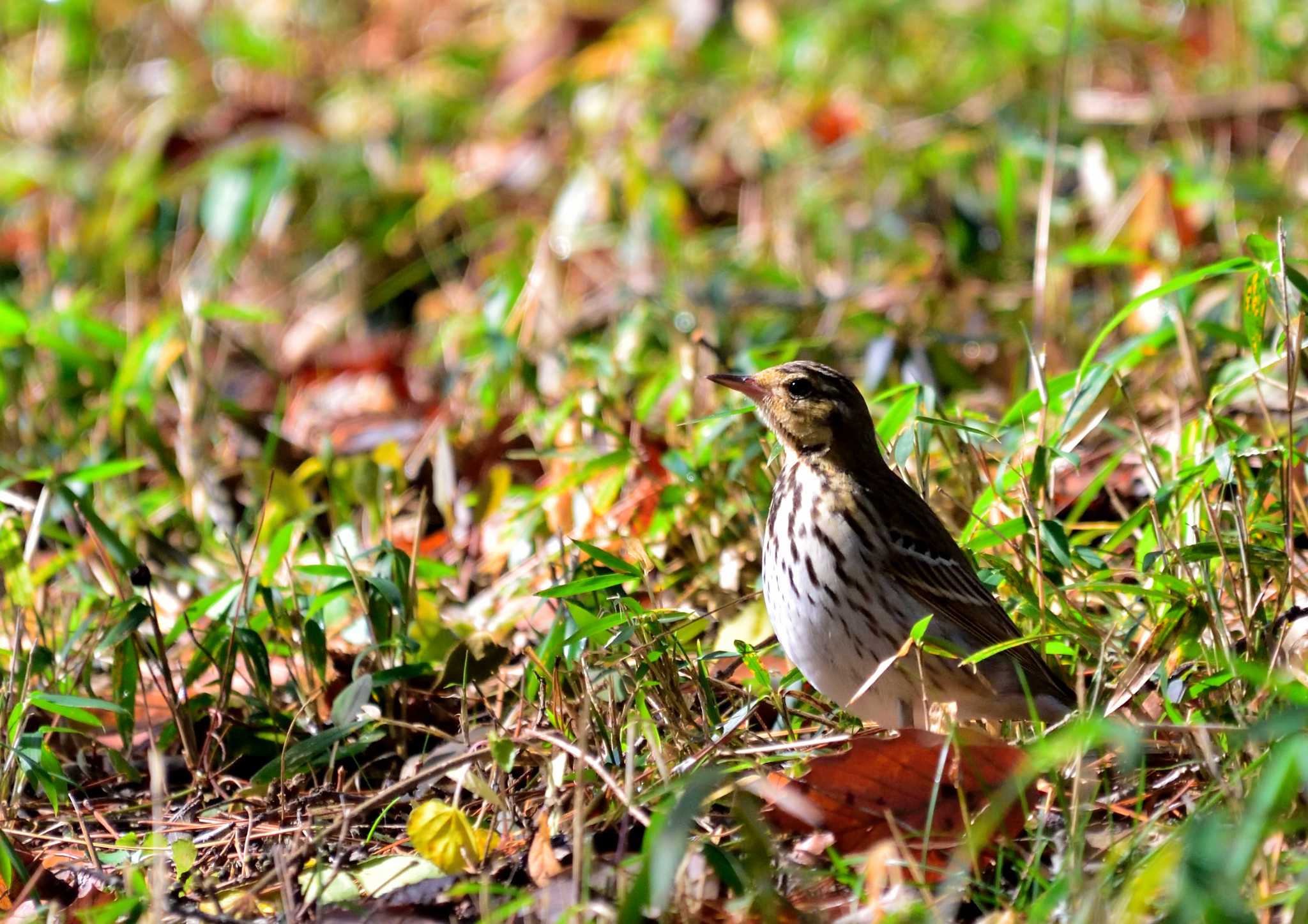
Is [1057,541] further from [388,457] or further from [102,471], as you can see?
[102,471]

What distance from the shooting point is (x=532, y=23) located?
31.6 feet

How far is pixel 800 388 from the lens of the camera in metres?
3.84

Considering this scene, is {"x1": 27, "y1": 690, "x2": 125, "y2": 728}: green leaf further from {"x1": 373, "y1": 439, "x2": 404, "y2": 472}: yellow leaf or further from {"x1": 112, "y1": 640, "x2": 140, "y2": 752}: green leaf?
{"x1": 373, "y1": 439, "x2": 404, "y2": 472}: yellow leaf

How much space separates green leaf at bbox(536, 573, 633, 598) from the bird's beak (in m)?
0.69

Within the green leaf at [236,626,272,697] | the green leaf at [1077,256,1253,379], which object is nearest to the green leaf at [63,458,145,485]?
the green leaf at [236,626,272,697]

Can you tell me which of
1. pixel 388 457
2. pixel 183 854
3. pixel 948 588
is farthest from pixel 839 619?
pixel 388 457

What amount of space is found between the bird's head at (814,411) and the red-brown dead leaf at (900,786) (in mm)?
968

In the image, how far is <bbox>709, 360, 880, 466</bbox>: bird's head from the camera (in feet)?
12.4

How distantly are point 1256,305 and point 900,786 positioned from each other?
1.41 meters

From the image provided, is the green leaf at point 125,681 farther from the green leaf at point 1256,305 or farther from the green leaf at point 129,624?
the green leaf at point 1256,305

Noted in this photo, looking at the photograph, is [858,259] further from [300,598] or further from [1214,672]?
[1214,672]

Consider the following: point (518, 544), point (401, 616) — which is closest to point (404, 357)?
point (518, 544)

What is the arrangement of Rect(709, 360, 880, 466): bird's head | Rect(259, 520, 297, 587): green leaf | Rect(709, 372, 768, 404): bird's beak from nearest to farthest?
Rect(709, 360, 880, 466): bird's head → Rect(709, 372, 768, 404): bird's beak → Rect(259, 520, 297, 587): green leaf

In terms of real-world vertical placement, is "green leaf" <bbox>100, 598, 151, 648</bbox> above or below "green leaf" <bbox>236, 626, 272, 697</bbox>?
above
